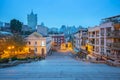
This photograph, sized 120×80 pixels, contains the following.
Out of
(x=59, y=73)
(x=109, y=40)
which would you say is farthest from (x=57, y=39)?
(x=59, y=73)

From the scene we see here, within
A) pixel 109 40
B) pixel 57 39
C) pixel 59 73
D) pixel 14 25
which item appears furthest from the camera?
pixel 57 39

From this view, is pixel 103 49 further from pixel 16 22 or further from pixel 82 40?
pixel 16 22

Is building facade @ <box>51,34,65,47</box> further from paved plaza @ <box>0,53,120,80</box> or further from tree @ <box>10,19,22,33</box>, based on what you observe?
paved plaza @ <box>0,53,120,80</box>

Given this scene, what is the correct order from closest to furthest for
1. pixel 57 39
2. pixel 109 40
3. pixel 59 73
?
pixel 59 73, pixel 109 40, pixel 57 39

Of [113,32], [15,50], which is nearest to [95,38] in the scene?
[113,32]

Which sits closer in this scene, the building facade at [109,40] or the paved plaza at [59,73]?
the paved plaza at [59,73]

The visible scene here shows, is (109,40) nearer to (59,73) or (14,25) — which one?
(59,73)

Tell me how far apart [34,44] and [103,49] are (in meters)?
26.4

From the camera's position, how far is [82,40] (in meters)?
72.4

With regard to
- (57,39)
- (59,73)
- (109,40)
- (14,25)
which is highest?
(14,25)

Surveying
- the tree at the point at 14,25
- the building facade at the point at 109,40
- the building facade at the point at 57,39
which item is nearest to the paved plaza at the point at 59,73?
the building facade at the point at 109,40

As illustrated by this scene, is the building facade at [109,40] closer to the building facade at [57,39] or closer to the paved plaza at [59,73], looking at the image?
the paved plaza at [59,73]

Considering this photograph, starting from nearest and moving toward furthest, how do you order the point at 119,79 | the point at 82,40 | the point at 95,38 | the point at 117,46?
the point at 119,79 < the point at 117,46 < the point at 95,38 < the point at 82,40

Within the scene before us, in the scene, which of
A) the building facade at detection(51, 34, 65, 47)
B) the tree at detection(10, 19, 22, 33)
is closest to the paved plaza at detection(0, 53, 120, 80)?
the tree at detection(10, 19, 22, 33)
